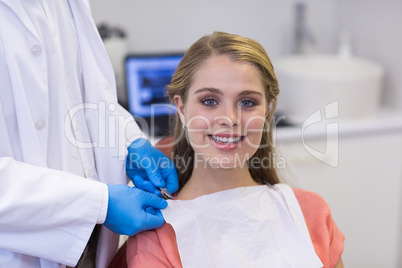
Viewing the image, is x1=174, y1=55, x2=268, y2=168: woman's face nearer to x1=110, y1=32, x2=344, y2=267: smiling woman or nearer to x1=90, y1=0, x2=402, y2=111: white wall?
x1=110, y1=32, x2=344, y2=267: smiling woman

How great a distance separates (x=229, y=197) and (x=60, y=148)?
18.6 inches

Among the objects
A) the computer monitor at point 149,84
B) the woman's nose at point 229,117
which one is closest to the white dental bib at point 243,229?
the woman's nose at point 229,117

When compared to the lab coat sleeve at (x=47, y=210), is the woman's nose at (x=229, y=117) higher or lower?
higher

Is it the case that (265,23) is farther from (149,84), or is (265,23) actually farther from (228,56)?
(228,56)

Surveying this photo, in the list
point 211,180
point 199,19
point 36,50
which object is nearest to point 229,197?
point 211,180

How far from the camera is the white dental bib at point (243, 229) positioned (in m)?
1.18

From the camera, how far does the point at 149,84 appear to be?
220 cm

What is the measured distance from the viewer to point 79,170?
1.20 m

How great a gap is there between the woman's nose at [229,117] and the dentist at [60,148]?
0.26 m

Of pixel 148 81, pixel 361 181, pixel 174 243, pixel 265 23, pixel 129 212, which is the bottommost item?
pixel 361 181

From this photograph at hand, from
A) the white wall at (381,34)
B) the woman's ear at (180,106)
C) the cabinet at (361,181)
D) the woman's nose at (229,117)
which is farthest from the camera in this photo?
the white wall at (381,34)

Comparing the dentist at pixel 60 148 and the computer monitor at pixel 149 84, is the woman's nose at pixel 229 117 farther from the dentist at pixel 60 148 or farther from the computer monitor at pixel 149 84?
the computer monitor at pixel 149 84

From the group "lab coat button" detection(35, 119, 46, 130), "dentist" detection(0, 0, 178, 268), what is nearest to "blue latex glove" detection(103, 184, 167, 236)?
"dentist" detection(0, 0, 178, 268)

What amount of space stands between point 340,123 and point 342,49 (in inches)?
18.3
